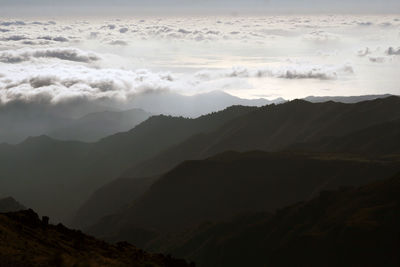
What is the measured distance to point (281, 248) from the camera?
607 ft

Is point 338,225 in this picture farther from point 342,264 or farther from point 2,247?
point 2,247

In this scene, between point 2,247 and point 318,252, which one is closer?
point 2,247

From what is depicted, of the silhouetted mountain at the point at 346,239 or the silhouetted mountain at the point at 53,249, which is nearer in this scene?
the silhouetted mountain at the point at 53,249

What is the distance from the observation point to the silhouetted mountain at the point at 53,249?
65.5m

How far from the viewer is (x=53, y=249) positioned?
264 ft

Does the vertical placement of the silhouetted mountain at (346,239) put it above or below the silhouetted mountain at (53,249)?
below

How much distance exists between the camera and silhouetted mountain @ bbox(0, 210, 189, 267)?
65.5 metres

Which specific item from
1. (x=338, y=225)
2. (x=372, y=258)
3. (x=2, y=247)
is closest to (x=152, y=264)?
(x=2, y=247)

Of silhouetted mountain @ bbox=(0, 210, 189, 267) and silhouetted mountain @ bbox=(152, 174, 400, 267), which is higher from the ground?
silhouetted mountain @ bbox=(0, 210, 189, 267)

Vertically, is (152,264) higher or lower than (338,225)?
higher

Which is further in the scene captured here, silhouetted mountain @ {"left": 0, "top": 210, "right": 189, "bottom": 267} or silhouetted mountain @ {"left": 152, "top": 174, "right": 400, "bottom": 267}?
silhouetted mountain @ {"left": 152, "top": 174, "right": 400, "bottom": 267}

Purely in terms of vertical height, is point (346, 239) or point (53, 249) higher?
point (53, 249)

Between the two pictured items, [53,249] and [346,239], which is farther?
[346,239]

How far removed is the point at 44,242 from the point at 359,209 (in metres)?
126
